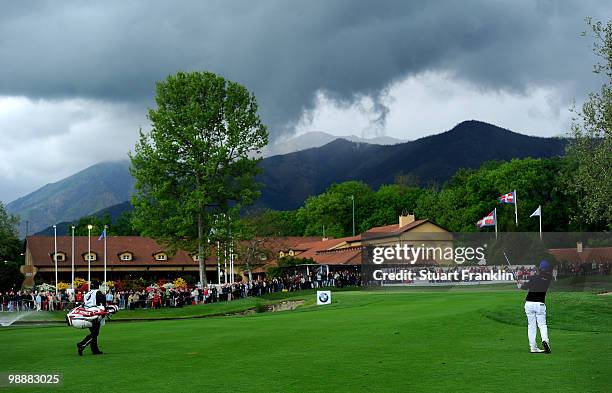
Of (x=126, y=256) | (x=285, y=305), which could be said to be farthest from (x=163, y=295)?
(x=126, y=256)

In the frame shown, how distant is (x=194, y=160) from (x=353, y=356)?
4900cm

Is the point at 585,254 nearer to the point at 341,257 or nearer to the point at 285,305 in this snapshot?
the point at 285,305

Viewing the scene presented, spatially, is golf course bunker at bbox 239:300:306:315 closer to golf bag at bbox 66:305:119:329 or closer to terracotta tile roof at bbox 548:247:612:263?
terracotta tile roof at bbox 548:247:612:263

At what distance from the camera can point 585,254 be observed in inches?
2432

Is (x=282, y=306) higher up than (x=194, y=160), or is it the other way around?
(x=194, y=160)

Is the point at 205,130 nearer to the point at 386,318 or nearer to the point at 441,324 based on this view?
the point at 386,318

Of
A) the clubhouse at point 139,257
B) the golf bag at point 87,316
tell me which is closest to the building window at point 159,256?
the clubhouse at point 139,257

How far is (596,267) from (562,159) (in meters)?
60.2

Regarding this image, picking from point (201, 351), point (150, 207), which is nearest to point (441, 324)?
point (201, 351)

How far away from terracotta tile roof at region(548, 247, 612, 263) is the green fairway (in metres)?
29.0

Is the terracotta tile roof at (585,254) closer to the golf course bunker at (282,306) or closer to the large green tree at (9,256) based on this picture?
the golf course bunker at (282,306)

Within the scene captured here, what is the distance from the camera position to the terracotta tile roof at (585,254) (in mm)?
57719

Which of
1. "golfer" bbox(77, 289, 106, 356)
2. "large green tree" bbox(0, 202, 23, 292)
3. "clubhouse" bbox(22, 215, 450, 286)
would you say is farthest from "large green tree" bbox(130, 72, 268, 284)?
"golfer" bbox(77, 289, 106, 356)

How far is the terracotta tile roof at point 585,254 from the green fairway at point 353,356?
29007mm
